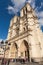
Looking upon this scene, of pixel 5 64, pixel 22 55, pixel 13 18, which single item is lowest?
pixel 5 64

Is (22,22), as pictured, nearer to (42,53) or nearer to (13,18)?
(13,18)

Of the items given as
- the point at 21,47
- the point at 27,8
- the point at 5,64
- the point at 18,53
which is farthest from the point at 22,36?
the point at 5,64

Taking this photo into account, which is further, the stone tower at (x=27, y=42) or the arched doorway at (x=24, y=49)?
the arched doorway at (x=24, y=49)

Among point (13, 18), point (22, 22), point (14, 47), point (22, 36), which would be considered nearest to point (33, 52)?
point (22, 36)

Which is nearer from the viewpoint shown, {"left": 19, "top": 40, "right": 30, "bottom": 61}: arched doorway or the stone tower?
the stone tower

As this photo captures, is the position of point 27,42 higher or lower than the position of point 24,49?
higher

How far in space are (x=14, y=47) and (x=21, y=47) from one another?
4497 millimetres

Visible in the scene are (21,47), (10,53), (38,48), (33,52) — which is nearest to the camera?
(33,52)

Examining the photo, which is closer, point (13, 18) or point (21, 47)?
point (21, 47)

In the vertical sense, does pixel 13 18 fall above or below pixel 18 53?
above

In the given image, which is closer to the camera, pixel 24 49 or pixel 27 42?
pixel 27 42

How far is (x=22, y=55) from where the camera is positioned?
106ft

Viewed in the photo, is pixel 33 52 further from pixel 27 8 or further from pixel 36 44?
pixel 27 8

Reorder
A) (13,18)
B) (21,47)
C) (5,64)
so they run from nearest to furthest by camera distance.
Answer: (5,64)
(21,47)
(13,18)
